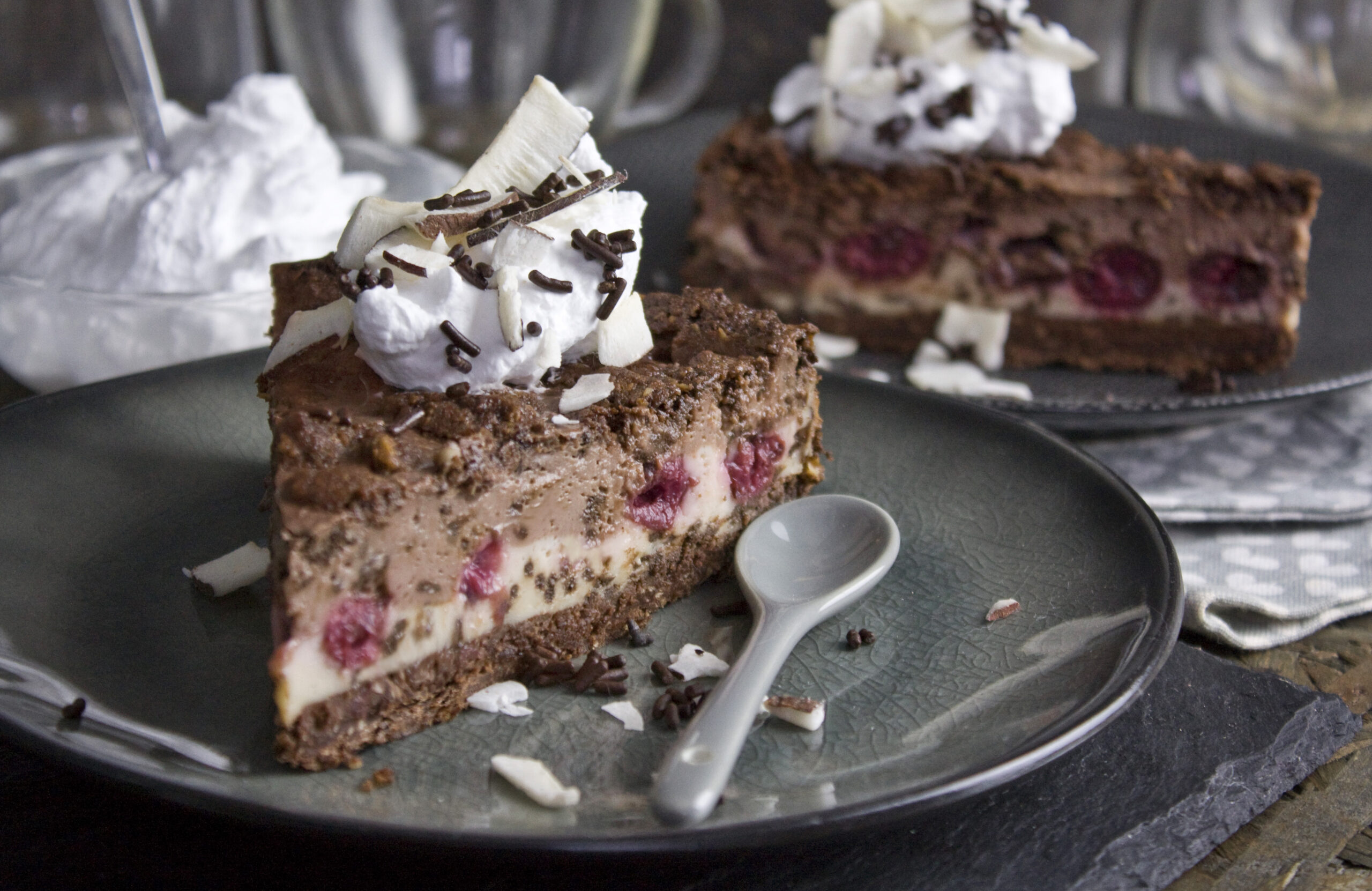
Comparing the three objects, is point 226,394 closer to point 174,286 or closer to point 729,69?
point 174,286

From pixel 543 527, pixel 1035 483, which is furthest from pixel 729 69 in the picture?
pixel 543 527

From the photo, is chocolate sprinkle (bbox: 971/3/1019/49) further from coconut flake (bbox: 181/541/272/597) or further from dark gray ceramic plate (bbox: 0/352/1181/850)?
coconut flake (bbox: 181/541/272/597)

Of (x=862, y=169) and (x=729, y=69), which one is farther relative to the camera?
(x=729, y=69)

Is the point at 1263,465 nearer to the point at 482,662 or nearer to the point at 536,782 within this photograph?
the point at 482,662

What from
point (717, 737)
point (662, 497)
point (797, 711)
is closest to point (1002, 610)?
point (797, 711)

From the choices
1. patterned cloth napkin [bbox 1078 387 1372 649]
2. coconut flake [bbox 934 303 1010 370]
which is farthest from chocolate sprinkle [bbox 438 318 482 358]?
coconut flake [bbox 934 303 1010 370]
